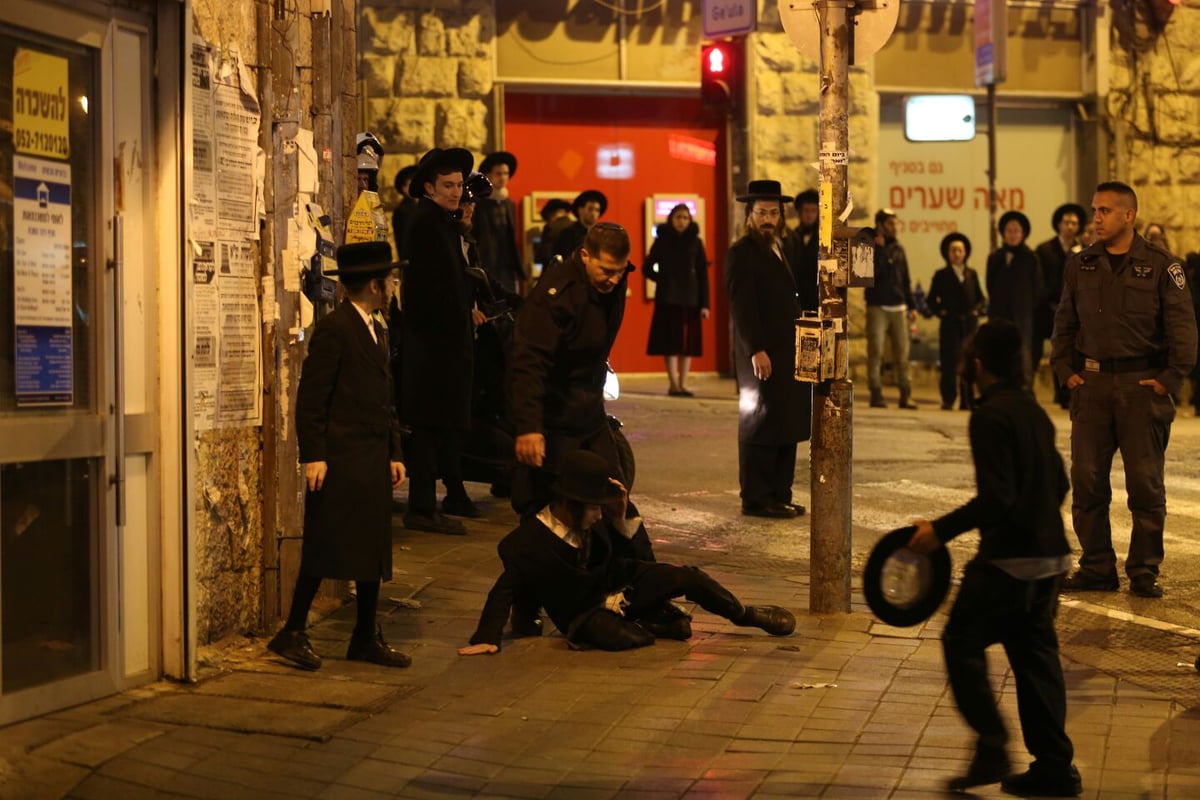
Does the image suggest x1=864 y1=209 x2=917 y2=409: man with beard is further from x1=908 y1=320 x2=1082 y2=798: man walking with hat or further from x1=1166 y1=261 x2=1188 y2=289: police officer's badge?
x1=908 y1=320 x2=1082 y2=798: man walking with hat

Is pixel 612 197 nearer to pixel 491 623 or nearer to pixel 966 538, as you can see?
pixel 966 538

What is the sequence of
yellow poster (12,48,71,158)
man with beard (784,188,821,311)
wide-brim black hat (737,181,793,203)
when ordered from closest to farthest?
yellow poster (12,48,71,158) → wide-brim black hat (737,181,793,203) → man with beard (784,188,821,311)

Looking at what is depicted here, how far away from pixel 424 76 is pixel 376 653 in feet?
41.7

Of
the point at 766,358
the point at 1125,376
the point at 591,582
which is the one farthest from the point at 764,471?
the point at 591,582

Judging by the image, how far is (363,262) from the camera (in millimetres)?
7477

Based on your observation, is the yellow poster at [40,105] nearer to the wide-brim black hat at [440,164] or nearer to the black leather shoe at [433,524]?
the wide-brim black hat at [440,164]

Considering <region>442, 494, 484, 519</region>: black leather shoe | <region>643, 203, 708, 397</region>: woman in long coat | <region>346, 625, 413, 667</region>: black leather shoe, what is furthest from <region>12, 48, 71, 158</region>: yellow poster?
<region>643, 203, 708, 397</region>: woman in long coat

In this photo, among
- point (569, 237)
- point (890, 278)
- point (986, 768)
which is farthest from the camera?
point (890, 278)

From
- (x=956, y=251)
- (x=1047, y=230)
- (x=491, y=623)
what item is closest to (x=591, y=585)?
(x=491, y=623)

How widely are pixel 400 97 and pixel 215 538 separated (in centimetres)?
1240

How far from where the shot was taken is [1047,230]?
21.9 meters

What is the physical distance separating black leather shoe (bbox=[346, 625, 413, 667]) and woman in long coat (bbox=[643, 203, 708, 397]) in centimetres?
1058

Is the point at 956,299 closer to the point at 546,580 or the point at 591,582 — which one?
the point at 591,582

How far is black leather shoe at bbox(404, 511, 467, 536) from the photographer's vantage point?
10.3m
